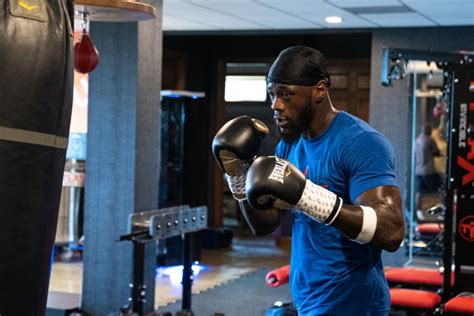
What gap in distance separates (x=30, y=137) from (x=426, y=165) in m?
7.65

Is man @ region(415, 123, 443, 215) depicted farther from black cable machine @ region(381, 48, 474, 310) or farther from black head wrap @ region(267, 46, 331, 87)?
black head wrap @ region(267, 46, 331, 87)

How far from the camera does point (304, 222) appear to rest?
94.1 inches

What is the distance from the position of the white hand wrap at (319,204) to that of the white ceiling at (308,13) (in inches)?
186

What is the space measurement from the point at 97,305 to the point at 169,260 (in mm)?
2430

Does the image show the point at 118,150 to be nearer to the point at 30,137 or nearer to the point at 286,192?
the point at 286,192

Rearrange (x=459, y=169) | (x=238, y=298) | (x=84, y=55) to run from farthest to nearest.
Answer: (x=238, y=298)
(x=459, y=169)
(x=84, y=55)

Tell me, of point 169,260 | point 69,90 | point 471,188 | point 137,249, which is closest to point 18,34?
point 69,90

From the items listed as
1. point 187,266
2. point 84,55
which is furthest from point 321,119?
point 187,266

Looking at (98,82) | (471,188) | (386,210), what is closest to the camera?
(386,210)

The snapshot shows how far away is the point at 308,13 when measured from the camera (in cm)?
748

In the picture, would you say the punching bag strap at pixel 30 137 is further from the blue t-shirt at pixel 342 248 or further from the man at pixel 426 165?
the man at pixel 426 165

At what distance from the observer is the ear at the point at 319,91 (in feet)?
7.68

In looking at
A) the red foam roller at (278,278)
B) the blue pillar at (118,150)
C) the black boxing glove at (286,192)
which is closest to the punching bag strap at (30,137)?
the black boxing glove at (286,192)

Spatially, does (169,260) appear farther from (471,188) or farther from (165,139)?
(471,188)
